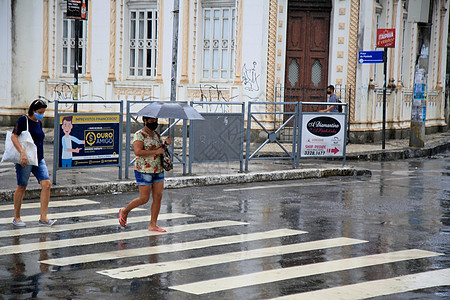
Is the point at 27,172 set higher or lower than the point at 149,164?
lower

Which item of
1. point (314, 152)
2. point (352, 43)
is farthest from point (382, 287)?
point (352, 43)

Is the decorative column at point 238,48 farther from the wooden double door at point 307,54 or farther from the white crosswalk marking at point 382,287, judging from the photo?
the white crosswalk marking at point 382,287

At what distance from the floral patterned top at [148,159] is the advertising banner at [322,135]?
694cm

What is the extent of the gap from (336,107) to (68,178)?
9.60 metres

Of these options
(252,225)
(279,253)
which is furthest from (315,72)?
(279,253)

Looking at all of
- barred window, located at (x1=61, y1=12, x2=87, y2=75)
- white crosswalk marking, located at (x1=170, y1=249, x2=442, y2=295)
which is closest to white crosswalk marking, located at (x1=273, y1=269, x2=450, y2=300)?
white crosswalk marking, located at (x1=170, y1=249, x2=442, y2=295)

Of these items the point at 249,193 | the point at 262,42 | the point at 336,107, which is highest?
the point at 262,42

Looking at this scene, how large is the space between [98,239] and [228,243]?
154 cm

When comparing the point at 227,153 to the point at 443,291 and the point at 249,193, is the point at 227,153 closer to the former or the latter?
the point at 249,193

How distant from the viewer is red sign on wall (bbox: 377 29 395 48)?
21.5 meters

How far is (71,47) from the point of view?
26281 mm

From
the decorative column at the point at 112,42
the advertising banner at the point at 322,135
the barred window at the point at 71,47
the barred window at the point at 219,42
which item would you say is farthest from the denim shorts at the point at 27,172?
the barred window at the point at 71,47

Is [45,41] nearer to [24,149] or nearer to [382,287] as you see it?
[24,149]

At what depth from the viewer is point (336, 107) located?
822 inches
